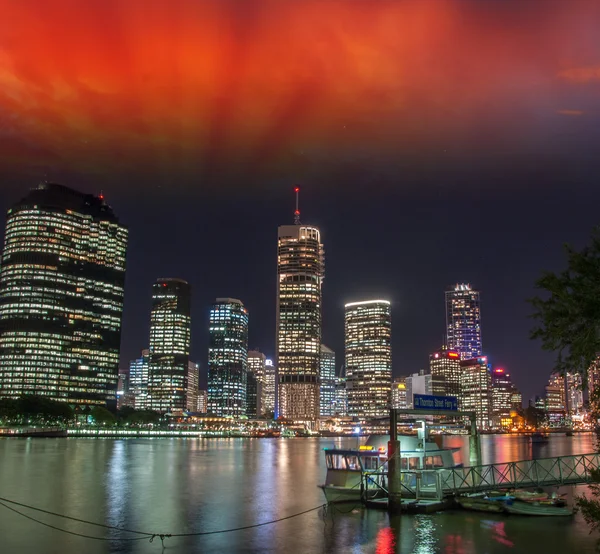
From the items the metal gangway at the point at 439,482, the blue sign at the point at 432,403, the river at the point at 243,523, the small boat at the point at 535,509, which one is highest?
the blue sign at the point at 432,403

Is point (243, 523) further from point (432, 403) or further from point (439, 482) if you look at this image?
point (432, 403)

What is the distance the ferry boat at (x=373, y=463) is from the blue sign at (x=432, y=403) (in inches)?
112

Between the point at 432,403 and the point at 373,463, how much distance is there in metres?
7.75

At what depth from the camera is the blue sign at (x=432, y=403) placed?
180 ft

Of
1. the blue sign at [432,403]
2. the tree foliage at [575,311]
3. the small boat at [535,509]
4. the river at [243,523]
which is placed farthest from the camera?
the blue sign at [432,403]

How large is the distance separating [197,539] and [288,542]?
653 cm

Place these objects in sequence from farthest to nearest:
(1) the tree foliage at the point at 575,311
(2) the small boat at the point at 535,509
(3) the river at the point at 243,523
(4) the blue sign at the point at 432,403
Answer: (4) the blue sign at the point at 432,403, (2) the small boat at the point at 535,509, (3) the river at the point at 243,523, (1) the tree foliage at the point at 575,311

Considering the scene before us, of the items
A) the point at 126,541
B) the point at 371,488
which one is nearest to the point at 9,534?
the point at 126,541

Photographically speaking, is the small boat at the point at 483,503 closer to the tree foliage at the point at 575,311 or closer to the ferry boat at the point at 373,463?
the ferry boat at the point at 373,463

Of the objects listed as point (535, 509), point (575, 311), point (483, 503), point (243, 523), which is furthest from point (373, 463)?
point (575, 311)

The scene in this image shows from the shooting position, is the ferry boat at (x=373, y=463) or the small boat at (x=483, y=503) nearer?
the small boat at (x=483, y=503)

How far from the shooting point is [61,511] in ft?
185

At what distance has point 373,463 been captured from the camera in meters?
53.8

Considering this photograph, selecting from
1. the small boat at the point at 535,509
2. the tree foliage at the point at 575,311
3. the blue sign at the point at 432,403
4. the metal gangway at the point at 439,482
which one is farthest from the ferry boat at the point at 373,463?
the tree foliage at the point at 575,311
